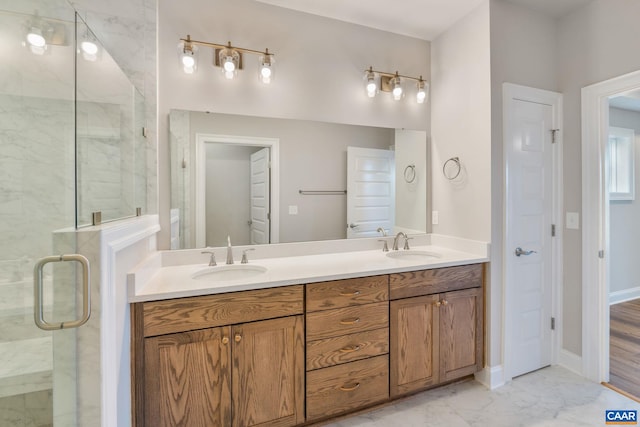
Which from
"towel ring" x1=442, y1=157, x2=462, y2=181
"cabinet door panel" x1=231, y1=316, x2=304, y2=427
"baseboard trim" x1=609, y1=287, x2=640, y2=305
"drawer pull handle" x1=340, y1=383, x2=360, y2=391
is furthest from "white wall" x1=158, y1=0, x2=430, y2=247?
"baseboard trim" x1=609, y1=287, x2=640, y2=305

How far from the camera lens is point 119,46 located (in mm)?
1682

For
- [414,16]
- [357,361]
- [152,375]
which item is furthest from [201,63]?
[357,361]

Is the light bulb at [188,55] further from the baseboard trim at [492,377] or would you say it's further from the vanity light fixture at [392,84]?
the baseboard trim at [492,377]

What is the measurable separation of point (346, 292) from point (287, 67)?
1629 millimetres

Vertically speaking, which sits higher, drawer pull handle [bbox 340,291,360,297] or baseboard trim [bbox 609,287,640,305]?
drawer pull handle [bbox 340,291,360,297]

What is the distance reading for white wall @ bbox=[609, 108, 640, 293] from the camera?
3.52 metres

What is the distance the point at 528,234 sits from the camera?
2.22 meters

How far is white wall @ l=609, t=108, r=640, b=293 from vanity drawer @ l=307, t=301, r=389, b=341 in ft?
11.6

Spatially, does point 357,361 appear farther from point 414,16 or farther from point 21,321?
point 414,16

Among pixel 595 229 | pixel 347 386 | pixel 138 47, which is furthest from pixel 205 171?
pixel 595 229

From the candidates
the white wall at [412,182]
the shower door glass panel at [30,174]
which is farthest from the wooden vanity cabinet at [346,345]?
the shower door glass panel at [30,174]

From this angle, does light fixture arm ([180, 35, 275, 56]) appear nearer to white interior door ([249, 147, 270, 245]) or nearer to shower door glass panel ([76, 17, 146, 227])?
shower door glass panel ([76, 17, 146, 227])

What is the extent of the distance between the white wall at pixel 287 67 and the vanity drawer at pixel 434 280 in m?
1.26

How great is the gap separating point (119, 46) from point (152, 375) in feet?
5.85
